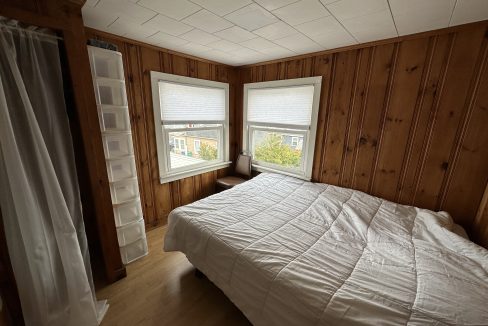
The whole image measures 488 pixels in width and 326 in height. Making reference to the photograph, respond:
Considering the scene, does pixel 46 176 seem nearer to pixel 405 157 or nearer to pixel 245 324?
pixel 245 324

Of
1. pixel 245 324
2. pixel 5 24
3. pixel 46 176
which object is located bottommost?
pixel 245 324

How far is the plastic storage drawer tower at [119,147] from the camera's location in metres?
1.60

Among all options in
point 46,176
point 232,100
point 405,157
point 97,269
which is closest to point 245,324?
point 97,269

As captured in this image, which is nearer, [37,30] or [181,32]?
[37,30]

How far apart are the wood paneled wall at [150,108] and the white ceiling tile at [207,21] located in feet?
2.72

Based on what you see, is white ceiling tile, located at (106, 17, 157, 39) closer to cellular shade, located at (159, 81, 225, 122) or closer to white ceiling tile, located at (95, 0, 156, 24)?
white ceiling tile, located at (95, 0, 156, 24)

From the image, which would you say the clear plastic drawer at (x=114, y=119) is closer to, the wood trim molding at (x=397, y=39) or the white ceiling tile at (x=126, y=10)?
the white ceiling tile at (x=126, y=10)

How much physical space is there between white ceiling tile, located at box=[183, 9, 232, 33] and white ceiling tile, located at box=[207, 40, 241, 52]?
31 centimetres

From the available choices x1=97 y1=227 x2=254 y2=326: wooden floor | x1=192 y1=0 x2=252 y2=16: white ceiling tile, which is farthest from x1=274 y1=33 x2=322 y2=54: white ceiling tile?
x1=97 y1=227 x2=254 y2=326: wooden floor

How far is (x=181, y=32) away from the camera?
181 cm

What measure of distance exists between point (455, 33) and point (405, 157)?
3.50 ft

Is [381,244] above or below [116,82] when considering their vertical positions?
below

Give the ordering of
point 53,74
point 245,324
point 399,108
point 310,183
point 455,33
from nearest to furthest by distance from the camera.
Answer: point 53,74, point 245,324, point 455,33, point 399,108, point 310,183

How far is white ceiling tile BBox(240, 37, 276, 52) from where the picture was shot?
195 centimetres
